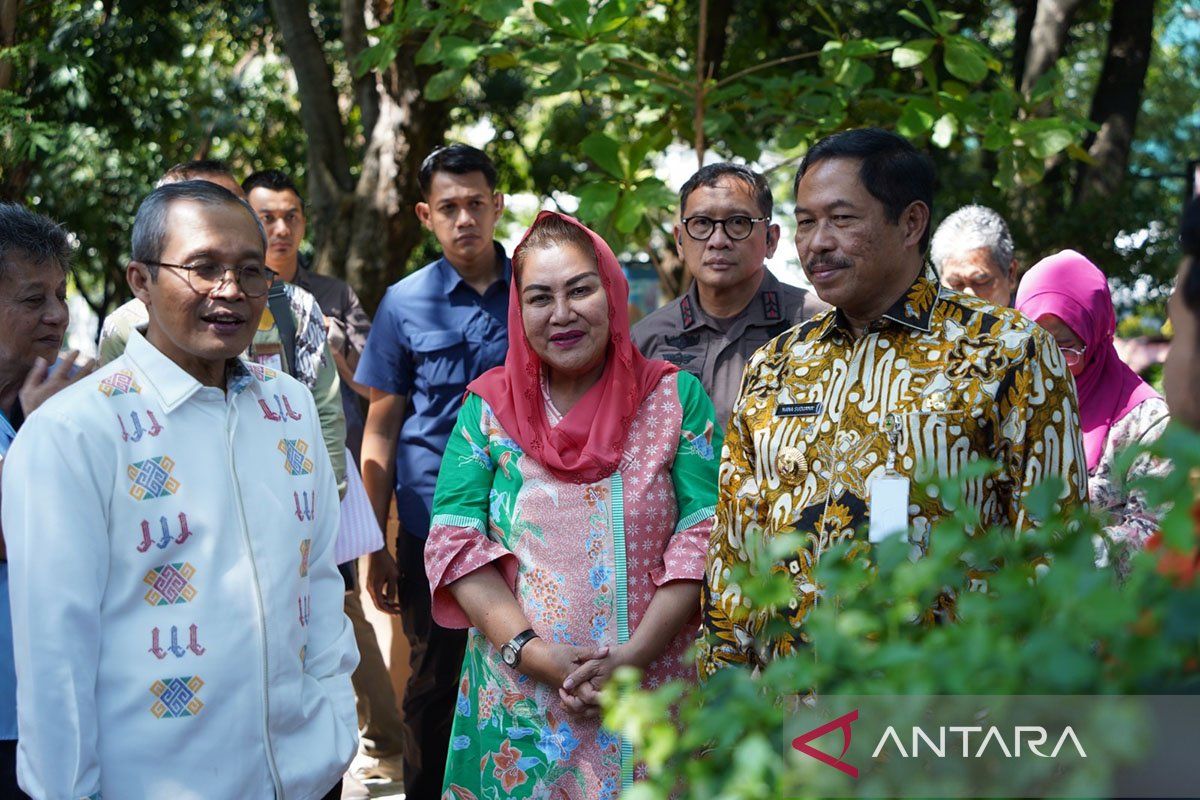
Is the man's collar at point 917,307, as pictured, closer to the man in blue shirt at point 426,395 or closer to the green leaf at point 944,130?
the man in blue shirt at point 426,395

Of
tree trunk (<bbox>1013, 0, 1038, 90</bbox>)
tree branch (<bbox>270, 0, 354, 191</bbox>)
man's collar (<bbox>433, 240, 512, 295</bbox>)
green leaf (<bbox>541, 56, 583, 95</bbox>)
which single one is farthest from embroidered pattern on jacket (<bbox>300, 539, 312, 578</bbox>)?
tree trunk (<bbox>1013, 0, 1038, 90</bbox>)

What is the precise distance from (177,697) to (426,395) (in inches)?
88.3

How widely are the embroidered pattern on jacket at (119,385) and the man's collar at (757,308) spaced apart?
2057 mm

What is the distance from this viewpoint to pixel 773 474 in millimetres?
2840

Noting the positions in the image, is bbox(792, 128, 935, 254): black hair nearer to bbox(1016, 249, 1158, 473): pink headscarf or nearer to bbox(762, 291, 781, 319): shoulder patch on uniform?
bbox(762, 291, 781, 319): shoulder patch on uniform

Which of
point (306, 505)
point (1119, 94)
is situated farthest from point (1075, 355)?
point (1119, 94)

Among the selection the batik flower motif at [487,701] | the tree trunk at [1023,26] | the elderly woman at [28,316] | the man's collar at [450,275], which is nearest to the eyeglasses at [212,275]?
the elderly woman at [28,316]

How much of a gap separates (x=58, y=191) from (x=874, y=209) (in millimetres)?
9813

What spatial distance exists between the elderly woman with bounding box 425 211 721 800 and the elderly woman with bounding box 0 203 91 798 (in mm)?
981

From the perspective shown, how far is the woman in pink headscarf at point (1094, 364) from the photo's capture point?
12.9ft

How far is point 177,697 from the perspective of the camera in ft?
8.32

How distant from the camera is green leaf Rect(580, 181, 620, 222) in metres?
5.31

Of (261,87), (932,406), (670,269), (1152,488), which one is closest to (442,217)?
(932,406)

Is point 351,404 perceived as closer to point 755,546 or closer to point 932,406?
point 755,546
